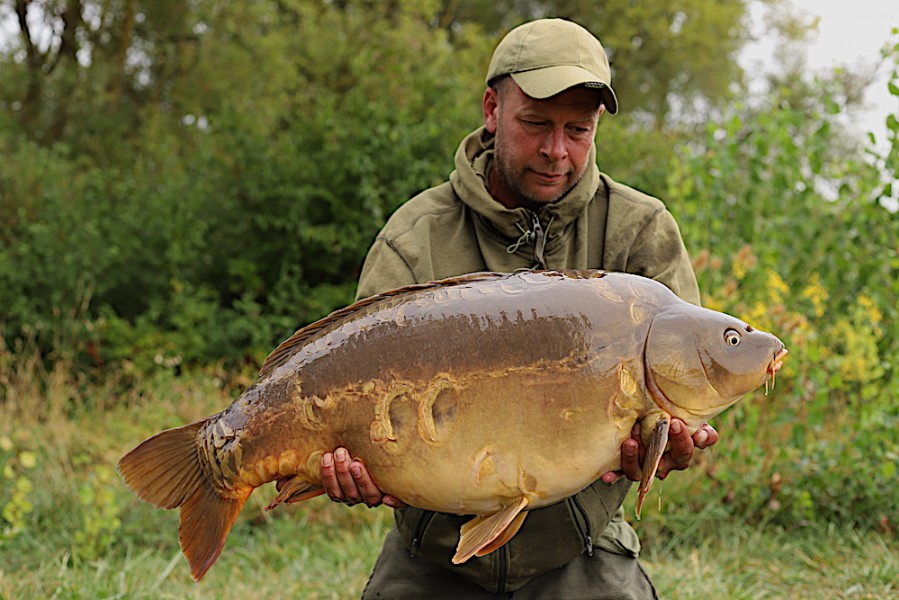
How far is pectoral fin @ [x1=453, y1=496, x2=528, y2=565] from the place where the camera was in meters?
2.09

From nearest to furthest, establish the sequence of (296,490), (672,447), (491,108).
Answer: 1. (672,447)
2. (296,490)
3. (491,108)

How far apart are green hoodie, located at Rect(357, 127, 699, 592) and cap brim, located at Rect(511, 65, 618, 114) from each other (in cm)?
24

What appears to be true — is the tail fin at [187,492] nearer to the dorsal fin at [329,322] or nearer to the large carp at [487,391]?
the large carp at [487,391]

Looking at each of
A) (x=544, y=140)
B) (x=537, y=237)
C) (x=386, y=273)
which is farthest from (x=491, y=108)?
(x=386, y=273)

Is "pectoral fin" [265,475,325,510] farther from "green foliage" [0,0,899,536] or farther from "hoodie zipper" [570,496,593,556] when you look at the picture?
"green foliage" [0,0,899,536]

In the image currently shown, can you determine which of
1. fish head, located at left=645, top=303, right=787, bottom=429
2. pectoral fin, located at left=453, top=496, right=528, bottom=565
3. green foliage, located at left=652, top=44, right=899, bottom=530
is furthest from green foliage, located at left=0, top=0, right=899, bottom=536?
pectoral fin, located at left=453, top=496, right=528, bottom=565

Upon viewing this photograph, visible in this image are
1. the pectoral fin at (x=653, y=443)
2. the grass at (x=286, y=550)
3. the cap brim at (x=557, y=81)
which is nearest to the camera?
the pectoral fin at (x=653, y=443)

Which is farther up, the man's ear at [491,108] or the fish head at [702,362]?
the man's ear at [491,108]

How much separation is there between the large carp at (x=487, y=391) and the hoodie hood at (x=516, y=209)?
490 mm

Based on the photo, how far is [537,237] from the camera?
269 centimetres

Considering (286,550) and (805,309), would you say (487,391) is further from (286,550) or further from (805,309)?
(805,309)

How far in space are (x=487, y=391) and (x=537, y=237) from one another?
73 cm

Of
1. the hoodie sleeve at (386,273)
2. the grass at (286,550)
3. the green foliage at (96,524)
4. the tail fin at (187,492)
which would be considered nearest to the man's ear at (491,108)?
the hoodie sleeve at (386,273)

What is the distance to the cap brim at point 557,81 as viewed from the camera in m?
2.53
